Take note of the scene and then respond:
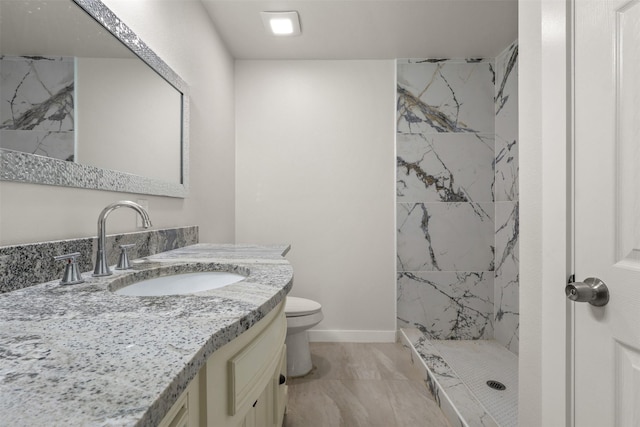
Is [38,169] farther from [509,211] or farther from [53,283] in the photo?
[509,211]

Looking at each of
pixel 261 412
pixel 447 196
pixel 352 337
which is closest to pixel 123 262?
pixel 261 412

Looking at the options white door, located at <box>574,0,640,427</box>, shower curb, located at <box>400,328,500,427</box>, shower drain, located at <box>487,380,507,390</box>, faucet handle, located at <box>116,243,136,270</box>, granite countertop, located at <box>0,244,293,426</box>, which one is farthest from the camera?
shower drain, located at <box>487,380,507,390</box>

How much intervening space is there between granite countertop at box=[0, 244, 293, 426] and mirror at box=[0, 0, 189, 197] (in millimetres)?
379

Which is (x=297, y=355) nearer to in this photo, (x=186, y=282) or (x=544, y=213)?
(x=186, y=282)

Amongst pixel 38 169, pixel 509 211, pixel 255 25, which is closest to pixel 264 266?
pixel 38 169

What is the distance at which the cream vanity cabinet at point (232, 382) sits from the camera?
1.57 feet

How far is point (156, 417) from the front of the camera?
1.02ft

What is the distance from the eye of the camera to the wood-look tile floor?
1.63 meters

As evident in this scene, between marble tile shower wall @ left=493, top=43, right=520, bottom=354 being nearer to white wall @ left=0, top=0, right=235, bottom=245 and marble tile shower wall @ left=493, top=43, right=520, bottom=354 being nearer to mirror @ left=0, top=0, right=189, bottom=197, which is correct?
white wall @ left=0, top=0, right=235, bottom=245

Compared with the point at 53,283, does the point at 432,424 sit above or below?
below

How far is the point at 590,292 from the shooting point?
31.3 inches

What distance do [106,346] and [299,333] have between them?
1.74 metres

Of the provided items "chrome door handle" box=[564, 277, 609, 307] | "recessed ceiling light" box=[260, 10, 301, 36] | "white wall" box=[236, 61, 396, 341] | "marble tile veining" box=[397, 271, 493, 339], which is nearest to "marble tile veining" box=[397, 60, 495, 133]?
"white wall" box=[236, 61, 396, 341]

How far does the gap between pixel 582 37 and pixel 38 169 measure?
1.50 meters
